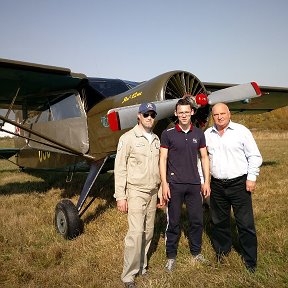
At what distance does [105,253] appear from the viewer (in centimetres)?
374

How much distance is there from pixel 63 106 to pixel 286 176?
20.3 ft

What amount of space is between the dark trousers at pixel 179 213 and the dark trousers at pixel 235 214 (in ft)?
0.53

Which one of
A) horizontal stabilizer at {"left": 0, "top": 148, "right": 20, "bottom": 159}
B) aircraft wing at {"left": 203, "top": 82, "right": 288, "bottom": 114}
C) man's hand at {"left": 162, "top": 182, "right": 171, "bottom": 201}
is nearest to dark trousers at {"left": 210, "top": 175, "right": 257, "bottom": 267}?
man's hand at {"left": 162, "top": 182, "right": 171, "bottom": 201}

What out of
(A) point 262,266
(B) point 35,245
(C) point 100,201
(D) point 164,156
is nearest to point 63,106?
(C) point 100,201

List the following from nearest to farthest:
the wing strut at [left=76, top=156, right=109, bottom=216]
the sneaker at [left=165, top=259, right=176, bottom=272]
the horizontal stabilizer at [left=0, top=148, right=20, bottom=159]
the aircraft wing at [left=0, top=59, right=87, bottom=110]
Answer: the sneaker at [left=165, top=259, right=176, bottom=272] < the wing strut at [left=76, top=156, right=109, bottom=216] < the aircraft wing at [left=0, top=59, right=87, bottom=110] < the horizontal stabilizer at [left=0, top=148, right=20, bottom=159]

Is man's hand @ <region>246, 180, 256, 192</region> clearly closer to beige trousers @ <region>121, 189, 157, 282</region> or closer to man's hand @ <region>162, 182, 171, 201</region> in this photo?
man's hand @ <region>162, 182, 171, 201</region>

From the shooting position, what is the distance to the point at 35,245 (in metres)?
4.26

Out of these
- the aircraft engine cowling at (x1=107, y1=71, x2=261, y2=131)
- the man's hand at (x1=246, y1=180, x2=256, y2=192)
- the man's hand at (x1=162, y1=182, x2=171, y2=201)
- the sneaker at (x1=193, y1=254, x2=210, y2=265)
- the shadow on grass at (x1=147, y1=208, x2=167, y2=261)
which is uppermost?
the aircraft engine cowling at (x1=107, y1=71, x2=261, y2=131)

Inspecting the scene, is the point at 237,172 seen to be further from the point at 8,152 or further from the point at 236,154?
the point at 8,152

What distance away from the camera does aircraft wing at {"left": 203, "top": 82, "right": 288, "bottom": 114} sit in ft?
25.8

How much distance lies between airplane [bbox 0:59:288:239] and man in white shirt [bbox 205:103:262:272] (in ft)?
2.51

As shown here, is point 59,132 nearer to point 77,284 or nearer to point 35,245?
point 35,245

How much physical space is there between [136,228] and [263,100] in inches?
296

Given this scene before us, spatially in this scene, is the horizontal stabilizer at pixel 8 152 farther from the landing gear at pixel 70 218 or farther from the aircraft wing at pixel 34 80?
the landing gear at pixel 70 218
